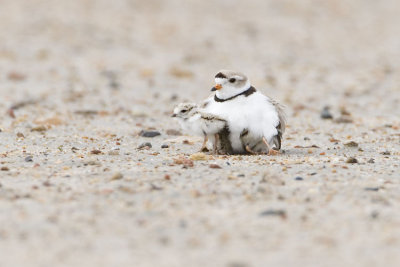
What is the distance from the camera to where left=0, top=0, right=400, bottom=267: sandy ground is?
3918mm

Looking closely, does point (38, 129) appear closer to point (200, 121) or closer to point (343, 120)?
point (200, 121)

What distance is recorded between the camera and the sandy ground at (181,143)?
12.9 ft

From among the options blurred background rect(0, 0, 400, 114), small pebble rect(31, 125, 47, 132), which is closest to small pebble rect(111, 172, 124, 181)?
small pebble rect(31, 125, 47, 132)

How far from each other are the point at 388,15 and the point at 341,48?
15.0 feet

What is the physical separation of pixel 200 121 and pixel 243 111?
1.26ft

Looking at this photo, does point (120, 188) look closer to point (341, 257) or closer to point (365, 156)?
point (341, 257)

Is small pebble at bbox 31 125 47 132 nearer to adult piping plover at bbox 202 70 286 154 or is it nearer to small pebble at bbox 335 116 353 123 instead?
adult piping plover at bbox 202 70 286 154

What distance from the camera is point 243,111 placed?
248 inches

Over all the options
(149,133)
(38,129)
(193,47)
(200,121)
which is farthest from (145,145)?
(193,47)

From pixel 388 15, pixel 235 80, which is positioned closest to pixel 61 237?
pixel 235 80

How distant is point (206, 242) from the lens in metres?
3.91

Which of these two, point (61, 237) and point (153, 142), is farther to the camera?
point (153, 142)

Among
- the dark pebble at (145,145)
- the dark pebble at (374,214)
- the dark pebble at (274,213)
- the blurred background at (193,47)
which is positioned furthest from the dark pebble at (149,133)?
the dark pebble at (374,214)

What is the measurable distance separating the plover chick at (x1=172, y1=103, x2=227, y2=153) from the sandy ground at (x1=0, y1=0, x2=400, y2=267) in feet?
1.02
